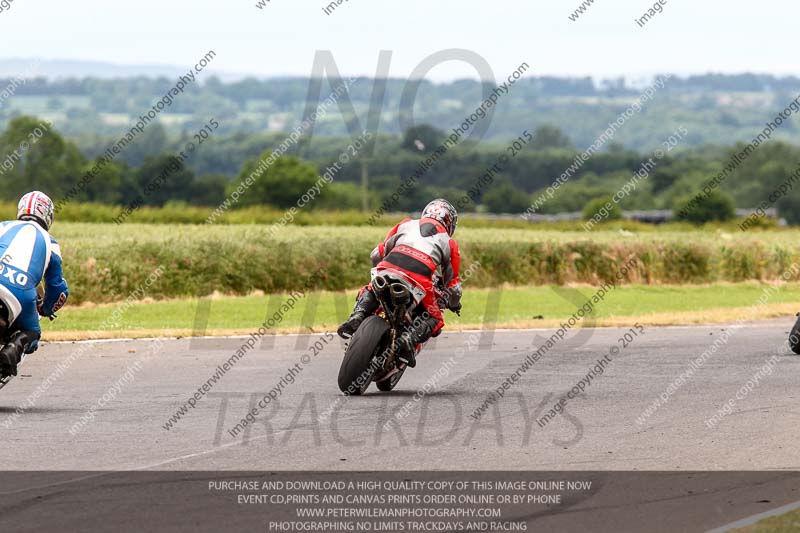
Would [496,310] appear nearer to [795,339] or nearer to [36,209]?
[795,339]

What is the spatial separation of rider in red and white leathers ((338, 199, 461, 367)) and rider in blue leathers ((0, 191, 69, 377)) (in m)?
2.74

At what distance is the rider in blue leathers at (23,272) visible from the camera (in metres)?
11.7

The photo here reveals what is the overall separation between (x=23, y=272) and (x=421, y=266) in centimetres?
366

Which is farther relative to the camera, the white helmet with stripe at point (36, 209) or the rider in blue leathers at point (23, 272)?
the white helmet with stripe at point (36, 209)

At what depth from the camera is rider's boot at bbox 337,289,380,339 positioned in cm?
1305

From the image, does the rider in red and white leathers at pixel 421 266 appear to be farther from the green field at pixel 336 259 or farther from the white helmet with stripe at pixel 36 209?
the green field at pixel 336 259

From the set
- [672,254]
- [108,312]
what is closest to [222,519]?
[108,312]

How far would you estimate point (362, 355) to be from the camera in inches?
498

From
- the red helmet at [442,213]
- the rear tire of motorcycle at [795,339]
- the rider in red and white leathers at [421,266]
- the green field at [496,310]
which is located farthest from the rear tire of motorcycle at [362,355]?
the green field at [496,310]

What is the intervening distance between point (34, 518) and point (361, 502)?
5.97 feet

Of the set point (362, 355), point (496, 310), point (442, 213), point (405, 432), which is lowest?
point (496, 310)

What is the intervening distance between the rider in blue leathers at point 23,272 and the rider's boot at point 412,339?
3193mm

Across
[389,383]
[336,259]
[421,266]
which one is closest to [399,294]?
[421,266]

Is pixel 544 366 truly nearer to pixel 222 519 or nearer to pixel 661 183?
pixel 222 519
